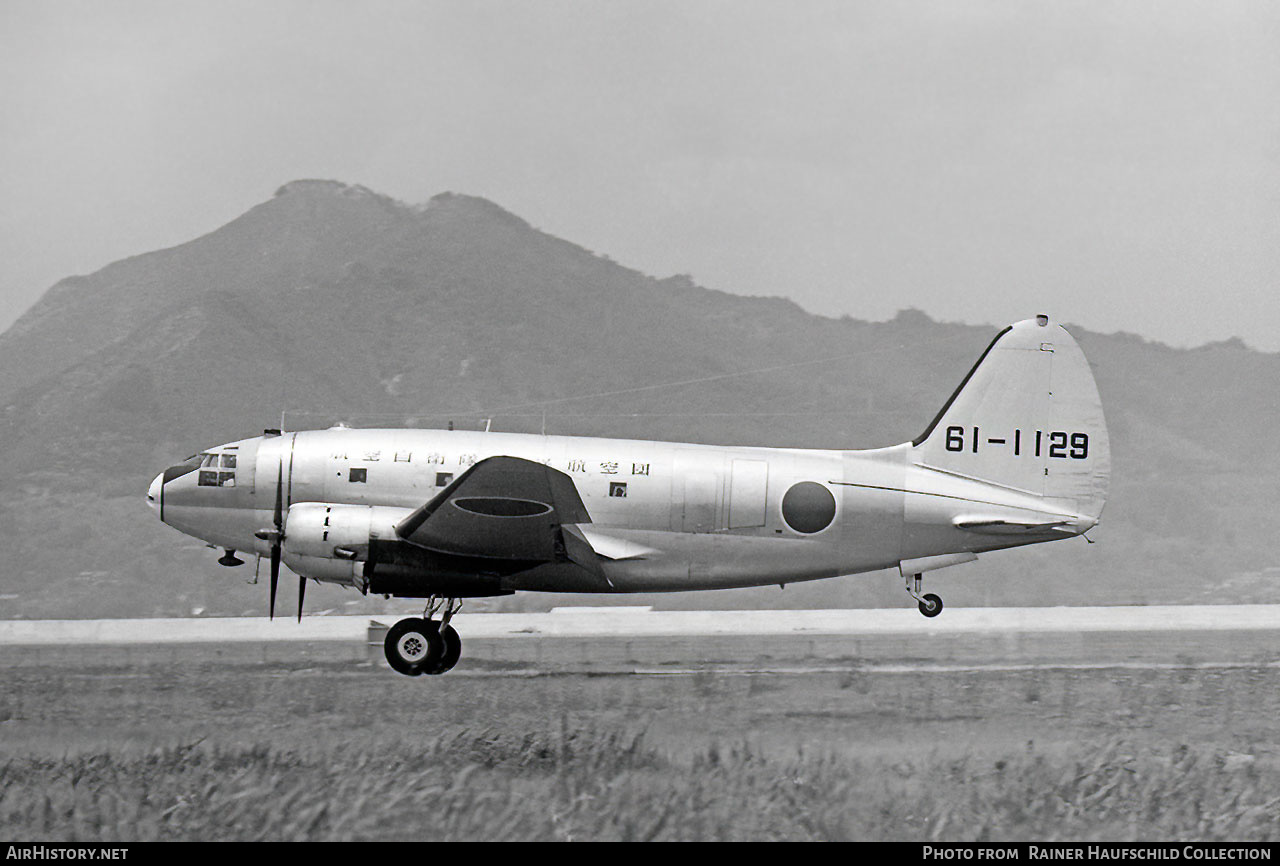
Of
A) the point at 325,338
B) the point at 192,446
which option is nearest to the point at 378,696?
the point at 192,446

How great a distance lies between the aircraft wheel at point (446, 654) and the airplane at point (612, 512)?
0.05 m

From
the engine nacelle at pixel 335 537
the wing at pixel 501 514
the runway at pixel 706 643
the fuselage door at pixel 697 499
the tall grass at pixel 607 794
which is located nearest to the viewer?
the tall grass at pixel 607 794

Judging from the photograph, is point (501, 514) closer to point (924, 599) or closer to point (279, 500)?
point (279, 500)

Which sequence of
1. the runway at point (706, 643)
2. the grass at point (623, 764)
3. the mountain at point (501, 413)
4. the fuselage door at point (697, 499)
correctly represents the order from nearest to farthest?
the grass at point (623, 764) < the fuselage door at point (697, 499) < the runway at point (706, 643) < the mountain at point (501, 413)

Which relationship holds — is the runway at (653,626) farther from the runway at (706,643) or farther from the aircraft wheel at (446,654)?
the aircraft wheel at (446,654)

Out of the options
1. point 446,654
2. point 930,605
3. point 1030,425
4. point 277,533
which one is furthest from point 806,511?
point 277,533

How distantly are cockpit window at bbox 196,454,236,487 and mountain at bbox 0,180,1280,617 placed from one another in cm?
4406

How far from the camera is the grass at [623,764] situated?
58.2ft

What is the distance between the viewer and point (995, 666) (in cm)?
3378

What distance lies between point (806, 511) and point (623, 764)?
25.0ft

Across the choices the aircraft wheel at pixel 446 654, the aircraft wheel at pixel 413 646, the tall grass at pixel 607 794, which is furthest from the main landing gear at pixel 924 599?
the aircraft wheel at pixel 413 646

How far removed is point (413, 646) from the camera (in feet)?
79.4

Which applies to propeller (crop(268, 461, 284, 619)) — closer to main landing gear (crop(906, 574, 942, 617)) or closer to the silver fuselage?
the silver fuselage

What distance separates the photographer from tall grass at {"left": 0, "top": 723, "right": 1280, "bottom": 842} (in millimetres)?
17562
